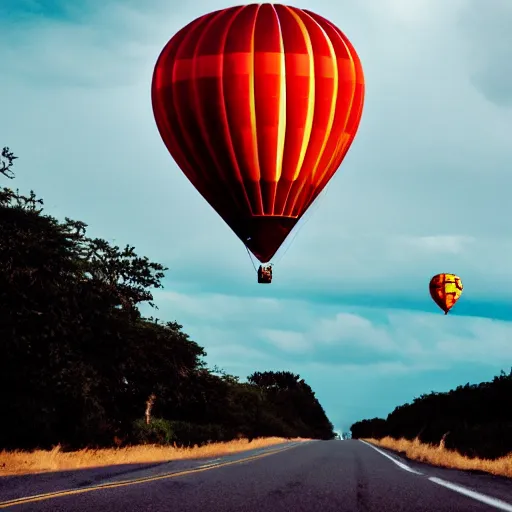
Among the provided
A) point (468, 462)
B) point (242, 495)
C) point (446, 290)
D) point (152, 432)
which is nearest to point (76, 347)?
point (152, 432)

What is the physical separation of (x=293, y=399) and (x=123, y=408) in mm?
128915

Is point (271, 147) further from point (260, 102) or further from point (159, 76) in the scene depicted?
point (159, 76)

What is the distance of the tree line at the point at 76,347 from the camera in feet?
80.6

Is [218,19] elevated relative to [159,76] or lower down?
elevated

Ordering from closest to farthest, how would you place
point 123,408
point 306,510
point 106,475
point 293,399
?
1. point 306,510
2. point 106,475
3. point 123,408
4. point 293,399

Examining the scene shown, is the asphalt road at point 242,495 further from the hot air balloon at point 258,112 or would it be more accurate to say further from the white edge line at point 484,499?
the hot air balloon at point 258,112

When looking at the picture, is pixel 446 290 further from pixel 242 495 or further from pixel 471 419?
pixel 242 495

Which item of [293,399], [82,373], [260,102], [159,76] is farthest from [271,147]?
[293,399]

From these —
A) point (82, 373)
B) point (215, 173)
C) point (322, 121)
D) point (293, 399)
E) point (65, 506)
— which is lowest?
point (65, 506)

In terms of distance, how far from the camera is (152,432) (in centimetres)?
3744

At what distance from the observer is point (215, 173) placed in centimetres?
2277

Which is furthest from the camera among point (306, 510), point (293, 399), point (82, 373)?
point (293, 399)

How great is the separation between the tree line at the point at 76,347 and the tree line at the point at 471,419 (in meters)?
13.0

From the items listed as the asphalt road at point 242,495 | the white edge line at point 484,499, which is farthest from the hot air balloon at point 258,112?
Result: the white edge line at point 484,499
